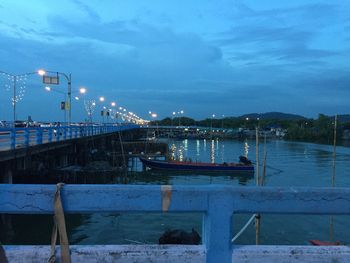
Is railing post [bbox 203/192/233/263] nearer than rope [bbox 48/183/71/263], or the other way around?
rope [bbox 48/183/71/263]

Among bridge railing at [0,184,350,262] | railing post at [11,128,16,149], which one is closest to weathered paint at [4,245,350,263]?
bridge railing at [0,184,350,262]

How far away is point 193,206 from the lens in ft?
13.1

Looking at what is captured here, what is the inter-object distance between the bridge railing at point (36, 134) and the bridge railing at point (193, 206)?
20506 mm

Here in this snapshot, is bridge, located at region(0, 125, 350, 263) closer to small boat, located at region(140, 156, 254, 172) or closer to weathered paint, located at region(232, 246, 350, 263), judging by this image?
weathered paint, located at region(232, 246, 350, 263)

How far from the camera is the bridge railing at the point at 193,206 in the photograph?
3887 mm

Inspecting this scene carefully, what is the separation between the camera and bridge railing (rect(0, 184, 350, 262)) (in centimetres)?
389

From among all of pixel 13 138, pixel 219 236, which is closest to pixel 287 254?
pixel 219 236

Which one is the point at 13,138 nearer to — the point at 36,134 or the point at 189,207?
the point at 36,134

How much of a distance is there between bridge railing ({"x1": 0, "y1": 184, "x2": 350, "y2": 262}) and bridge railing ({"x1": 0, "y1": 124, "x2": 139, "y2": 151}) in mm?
20506

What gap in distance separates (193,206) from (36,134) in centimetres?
2743

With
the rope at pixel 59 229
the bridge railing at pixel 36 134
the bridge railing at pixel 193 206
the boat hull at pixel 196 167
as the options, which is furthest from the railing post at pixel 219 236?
the boat hull at pixel 196 167

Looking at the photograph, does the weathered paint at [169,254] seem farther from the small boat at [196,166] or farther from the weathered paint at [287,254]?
the small boat at [196,166]

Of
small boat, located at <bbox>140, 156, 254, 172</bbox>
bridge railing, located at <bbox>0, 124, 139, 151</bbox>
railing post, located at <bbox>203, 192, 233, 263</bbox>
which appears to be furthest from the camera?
small boat, located at <bbox>140, 156, 254, 172</bbox>

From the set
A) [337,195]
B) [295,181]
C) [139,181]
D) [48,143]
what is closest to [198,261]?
[337,195]
